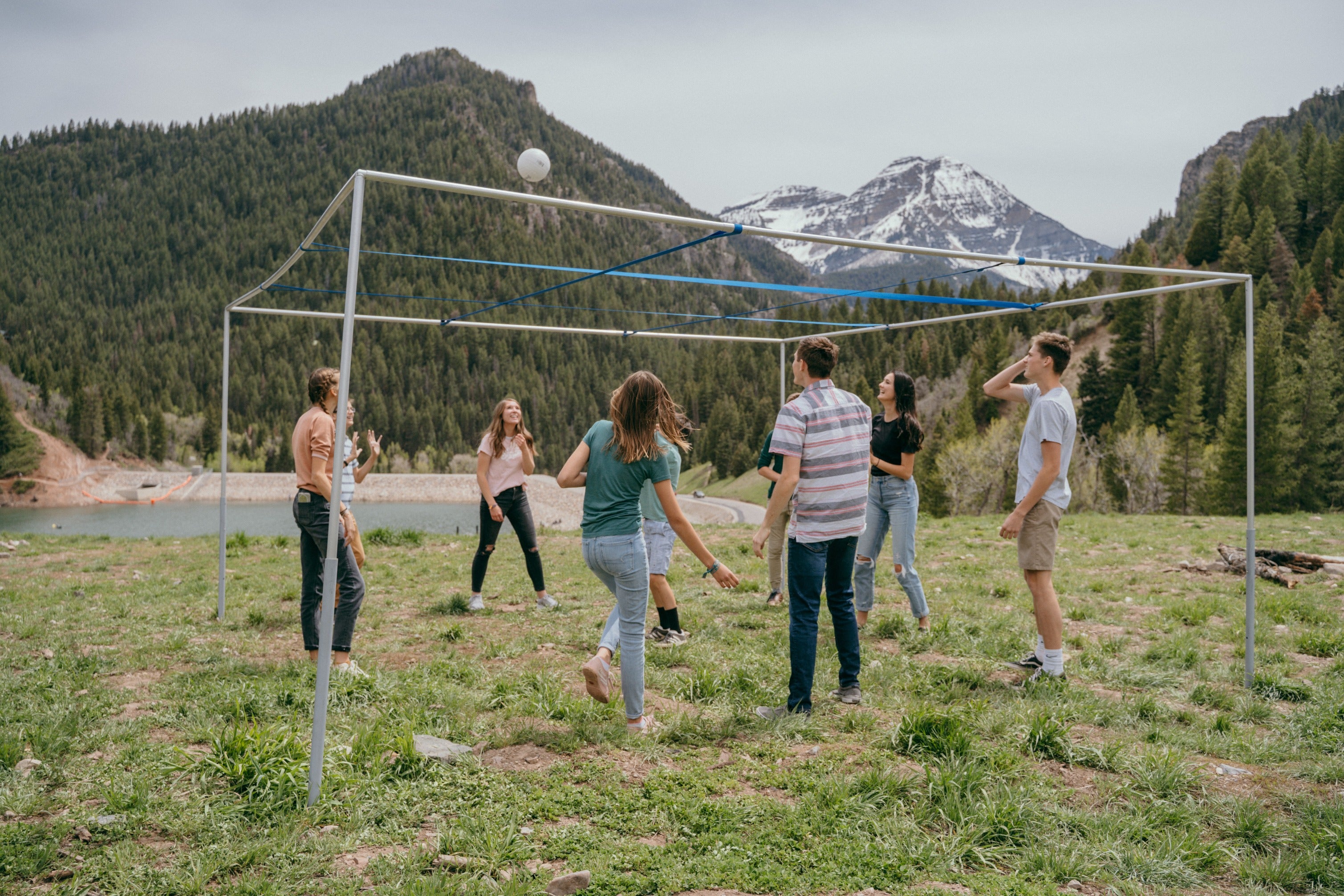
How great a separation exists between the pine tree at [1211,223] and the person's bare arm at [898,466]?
10987 cm

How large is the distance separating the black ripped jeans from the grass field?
615mm

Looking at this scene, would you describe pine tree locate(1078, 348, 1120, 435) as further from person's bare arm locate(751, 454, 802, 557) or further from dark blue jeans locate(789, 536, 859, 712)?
person's bare arm locate(751, 454, 802, 557)

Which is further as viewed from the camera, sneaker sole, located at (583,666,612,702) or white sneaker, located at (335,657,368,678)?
white sneaker, located at (335,657,368,678)

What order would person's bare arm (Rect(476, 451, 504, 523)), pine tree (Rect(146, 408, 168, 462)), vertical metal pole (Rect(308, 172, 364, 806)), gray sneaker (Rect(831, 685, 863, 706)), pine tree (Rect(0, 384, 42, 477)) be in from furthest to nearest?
1. pine tree (Rect(146, 408, 168, 462))
2. pine tree (Rect(0, 384, 42, 477))
3. person's bare arm (Rect(476, 451, 504, 523))
4. gray sneaker (Rect(831, 685, 863, 706))
5. vertical metal pole (Rect(308, 172, 364, 806))

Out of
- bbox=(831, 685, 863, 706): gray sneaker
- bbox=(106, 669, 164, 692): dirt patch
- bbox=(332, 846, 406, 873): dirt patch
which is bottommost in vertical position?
bbox=(106, 669, 164, 692): dirt patch

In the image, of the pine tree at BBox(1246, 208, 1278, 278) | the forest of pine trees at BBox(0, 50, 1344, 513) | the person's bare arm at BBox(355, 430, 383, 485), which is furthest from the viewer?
the pine tree at BBox(1246, 208, 1278, 278)

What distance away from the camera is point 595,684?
4.68 meters

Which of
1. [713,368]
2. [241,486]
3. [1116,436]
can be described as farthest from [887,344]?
[241,486]

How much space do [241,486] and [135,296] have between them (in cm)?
11309

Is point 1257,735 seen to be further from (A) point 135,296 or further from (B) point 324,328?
(A) point 135,296

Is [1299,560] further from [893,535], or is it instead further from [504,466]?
[504,466]

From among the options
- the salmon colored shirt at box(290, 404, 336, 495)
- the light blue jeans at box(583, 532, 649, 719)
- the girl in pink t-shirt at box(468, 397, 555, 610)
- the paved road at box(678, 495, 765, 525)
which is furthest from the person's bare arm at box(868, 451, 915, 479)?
the paved road at box(678, 495, 765, 525)

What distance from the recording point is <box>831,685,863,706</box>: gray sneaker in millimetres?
5344

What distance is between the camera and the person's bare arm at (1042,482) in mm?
5680
